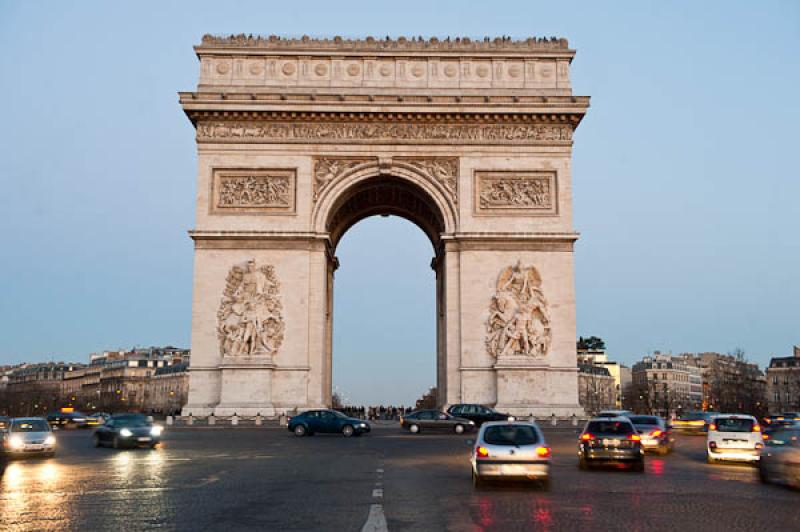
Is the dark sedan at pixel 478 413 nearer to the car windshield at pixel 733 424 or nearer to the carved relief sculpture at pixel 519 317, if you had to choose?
the carved relief sculpture at pixel 519 317

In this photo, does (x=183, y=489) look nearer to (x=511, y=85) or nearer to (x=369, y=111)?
(x=369, y=111)

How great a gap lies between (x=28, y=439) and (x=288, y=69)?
23294 millimetres

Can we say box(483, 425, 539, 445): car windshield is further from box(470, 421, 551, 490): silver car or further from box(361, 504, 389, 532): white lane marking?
box(361, 504, 389, 532): white lane marking

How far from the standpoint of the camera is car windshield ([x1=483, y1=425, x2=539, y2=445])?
15.6 metres

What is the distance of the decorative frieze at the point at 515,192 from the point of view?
4100 centimetres

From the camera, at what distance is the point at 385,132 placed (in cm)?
4141

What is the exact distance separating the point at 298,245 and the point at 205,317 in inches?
212

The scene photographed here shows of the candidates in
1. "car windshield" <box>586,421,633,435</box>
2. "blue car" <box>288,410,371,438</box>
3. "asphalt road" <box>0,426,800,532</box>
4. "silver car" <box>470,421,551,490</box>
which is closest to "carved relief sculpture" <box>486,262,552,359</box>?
"blue car" <box>288,410,371,438</box>

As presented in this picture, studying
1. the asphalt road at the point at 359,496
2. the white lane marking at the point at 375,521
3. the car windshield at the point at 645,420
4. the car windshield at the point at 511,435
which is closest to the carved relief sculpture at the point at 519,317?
the car windshield at the point at 645,420

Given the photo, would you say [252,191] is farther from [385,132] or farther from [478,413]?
[478,413]

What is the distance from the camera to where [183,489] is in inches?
593

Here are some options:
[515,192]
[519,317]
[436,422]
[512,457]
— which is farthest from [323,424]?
[512,457]

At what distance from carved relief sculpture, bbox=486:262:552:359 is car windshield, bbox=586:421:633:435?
754 inches

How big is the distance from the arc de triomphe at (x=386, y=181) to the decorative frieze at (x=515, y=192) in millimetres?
67
